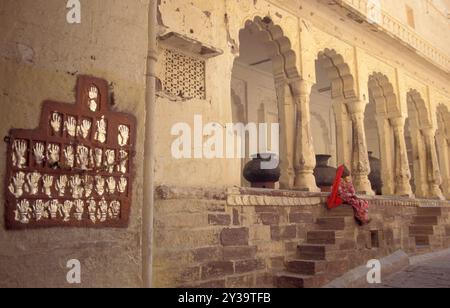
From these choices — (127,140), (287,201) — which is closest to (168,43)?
(127,140)

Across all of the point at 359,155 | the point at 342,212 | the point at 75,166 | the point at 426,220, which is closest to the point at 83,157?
the point at 75,166

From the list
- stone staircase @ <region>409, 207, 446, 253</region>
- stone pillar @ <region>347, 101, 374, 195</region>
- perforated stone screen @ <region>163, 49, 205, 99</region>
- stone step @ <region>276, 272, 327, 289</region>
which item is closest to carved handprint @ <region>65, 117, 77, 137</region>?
perforated stone screen @ <region>163, 49, 205, 99</region>

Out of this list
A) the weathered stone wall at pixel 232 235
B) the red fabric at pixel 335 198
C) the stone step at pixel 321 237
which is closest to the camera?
the weathered stone wall at pixel 232 235

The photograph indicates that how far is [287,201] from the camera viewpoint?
4.80m

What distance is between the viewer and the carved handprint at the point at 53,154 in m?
2.64

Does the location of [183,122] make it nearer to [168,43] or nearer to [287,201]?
[168,43]

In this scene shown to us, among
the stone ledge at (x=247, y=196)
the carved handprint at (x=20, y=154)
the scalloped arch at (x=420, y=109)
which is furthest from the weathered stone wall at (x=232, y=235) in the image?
the scalloped arch at (x=420, y=109)

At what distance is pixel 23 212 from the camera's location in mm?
2486

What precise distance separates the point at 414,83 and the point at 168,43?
6.66m

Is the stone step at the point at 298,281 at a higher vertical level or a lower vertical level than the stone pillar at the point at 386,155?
lower

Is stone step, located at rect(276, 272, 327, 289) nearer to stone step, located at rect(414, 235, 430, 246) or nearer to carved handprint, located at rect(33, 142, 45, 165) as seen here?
carved handprint, located at rect(33, 142, 45, 165)

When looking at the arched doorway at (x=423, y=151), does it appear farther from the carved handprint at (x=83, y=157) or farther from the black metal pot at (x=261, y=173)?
the carved handprint at (x=83, y=157)

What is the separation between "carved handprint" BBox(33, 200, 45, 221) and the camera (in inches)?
100

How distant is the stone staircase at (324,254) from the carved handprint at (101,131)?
2602 mm
